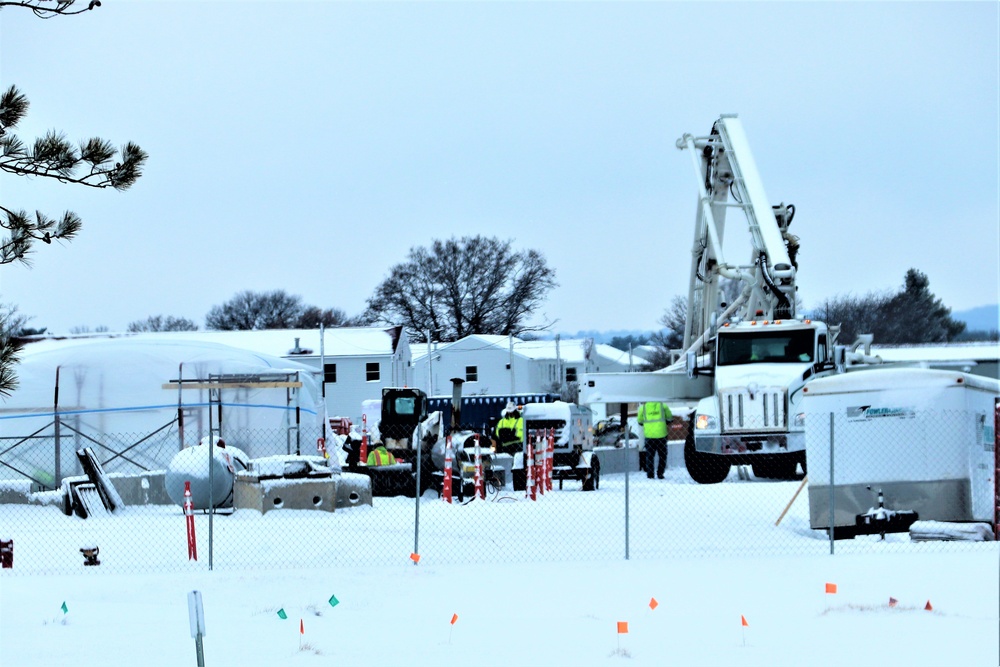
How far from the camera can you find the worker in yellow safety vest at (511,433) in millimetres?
23172

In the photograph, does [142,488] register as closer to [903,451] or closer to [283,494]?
[283,494]

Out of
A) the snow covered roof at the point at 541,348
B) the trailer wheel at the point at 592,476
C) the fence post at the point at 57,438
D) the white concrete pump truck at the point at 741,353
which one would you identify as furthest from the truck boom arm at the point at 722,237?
the snow covered roof at the point at 541,348

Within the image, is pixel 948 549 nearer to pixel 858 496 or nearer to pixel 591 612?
pixel 858 496

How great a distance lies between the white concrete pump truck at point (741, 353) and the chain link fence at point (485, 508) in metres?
0.86

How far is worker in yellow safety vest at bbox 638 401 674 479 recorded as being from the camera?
77.3 ft

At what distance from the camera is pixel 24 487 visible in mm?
20109

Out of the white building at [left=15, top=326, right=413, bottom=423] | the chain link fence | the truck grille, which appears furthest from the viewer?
the white building at [left=15, top=326, right=413, bottom=423]

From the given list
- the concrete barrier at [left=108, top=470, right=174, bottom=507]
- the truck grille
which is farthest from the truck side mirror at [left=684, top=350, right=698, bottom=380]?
the concrete barrier at [left=108, top=470, right=174, bottom=507]

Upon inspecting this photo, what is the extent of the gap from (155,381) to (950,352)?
16.6 m

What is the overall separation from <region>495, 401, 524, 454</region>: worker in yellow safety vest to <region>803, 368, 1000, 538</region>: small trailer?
29.1 feet

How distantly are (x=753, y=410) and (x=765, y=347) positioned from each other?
145 cm

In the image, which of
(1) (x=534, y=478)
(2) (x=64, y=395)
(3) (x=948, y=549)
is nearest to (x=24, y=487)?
(2) (x=64, y=395)

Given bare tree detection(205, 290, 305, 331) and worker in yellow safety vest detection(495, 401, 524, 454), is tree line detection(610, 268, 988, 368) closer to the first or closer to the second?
worker in yellow safety vest detection(495, 401, 524, 454)

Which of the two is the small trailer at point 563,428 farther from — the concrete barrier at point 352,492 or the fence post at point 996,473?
the fence post at point 996,473
